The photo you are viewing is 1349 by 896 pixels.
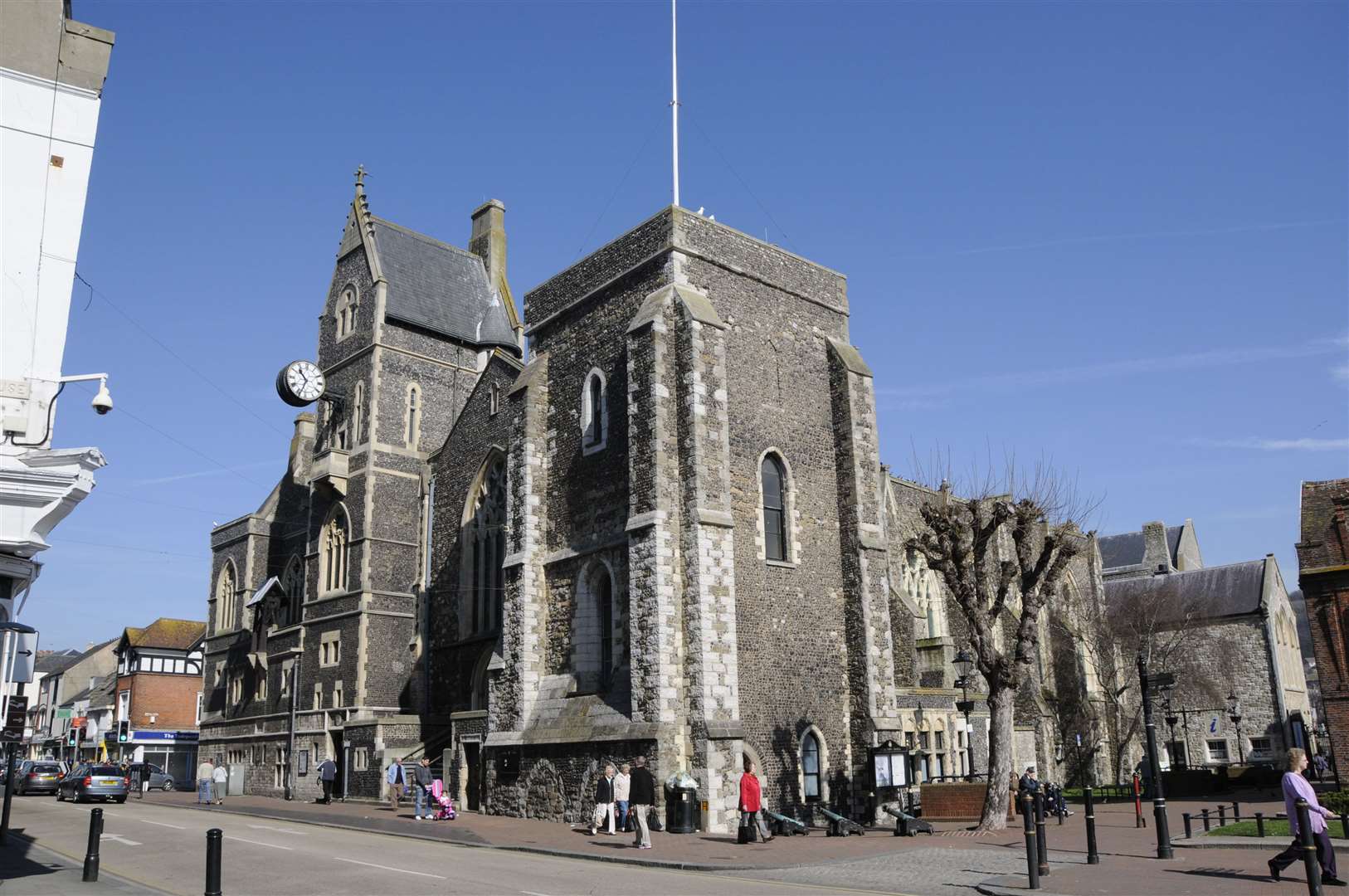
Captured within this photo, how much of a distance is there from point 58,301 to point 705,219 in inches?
618

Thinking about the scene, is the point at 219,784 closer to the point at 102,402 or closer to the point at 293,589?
the point at 293,589

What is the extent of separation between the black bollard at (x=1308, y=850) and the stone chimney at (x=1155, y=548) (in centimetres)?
5618

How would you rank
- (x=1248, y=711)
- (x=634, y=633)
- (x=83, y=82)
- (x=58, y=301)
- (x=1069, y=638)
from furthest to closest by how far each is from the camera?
(x=1248, y=711) → (x=1069, y=638) → (x=634, y=633) → (x=83, y=82) → (x=58, y=301)

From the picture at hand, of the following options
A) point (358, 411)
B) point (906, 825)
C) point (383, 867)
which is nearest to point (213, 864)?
point (383, 867)

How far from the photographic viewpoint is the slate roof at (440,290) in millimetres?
36531

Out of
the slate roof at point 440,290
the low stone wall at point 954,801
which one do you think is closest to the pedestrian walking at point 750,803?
the low stone wall at point 954,801

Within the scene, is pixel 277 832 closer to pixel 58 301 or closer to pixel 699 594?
pixel 699 594

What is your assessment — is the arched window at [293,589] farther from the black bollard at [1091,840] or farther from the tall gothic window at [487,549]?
the black bollard at [1091,840]

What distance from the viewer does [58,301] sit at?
12.0 meters

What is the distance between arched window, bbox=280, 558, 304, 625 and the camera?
38.2 m

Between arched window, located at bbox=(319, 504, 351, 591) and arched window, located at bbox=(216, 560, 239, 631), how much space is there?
9287 mm

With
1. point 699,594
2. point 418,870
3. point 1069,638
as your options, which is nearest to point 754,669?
point 699,594

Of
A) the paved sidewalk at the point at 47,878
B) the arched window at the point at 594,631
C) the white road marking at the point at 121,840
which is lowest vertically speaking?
the white road marking at the point at 121,840

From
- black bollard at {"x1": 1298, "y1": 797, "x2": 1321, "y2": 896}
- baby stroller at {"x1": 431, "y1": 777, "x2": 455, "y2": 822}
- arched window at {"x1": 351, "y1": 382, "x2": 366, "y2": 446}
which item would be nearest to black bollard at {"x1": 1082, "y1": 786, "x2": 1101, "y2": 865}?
black bollard at {"x1": 1298, "y1": 797, "x2": 1321, "y2": 896}
